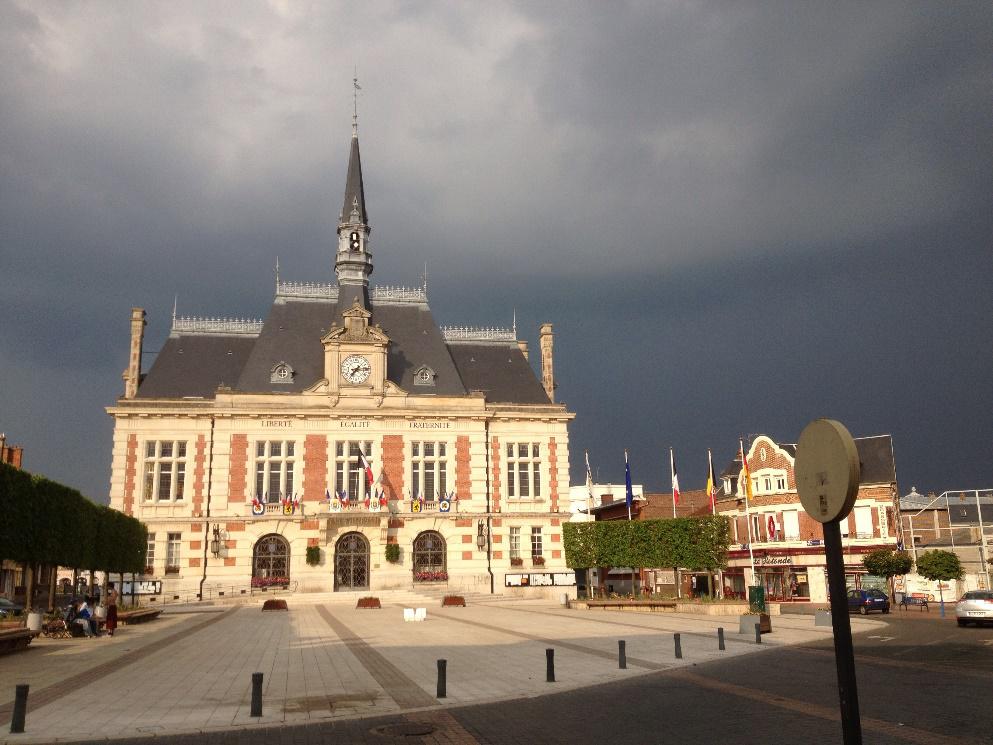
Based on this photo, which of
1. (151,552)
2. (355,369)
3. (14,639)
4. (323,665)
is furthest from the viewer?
(355,369)

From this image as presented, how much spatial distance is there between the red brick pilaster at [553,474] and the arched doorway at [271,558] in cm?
1863

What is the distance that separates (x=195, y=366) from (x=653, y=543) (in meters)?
34.3

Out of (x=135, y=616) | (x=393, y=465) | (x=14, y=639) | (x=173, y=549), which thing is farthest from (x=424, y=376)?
(x=14, y=639)

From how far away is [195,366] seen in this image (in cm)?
5753

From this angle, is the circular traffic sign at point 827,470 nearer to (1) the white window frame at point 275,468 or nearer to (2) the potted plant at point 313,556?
(2) the potted plant at point 313,556

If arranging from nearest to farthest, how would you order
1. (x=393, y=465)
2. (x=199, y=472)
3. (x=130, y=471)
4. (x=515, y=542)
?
(x=130, y=471), (x=199, y=472), (x=393, y=465), (x=515, y=542)

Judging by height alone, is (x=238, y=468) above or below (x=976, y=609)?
above

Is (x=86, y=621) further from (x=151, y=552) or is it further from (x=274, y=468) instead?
(x=274, y=468)

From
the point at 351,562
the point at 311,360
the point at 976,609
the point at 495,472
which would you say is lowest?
the point at 976,609

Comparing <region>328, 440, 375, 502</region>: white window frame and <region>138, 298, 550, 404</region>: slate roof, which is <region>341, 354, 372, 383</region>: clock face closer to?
<region>138, 298, 550, 404</region>: slate roof

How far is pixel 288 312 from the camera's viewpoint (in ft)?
199

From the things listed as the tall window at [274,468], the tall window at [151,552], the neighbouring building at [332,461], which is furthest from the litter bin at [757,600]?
the tall window at [151,552]

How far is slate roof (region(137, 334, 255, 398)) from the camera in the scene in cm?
5547

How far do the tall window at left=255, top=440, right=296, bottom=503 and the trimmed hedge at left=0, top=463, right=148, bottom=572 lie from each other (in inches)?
569
